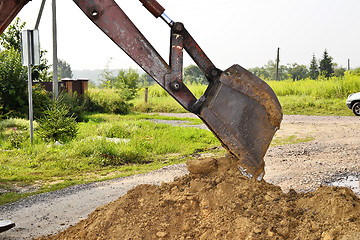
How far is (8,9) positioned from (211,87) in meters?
1.99

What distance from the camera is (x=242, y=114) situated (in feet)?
11.9

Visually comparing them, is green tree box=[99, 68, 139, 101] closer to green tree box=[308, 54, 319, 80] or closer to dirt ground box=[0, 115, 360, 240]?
dirt ground box=[0, 115, 360, 240]

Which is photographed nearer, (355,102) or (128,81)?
(355,102)

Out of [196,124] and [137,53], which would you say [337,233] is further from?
[196,124]

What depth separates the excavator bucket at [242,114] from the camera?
358 cm

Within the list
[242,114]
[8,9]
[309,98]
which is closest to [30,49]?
[8,9]

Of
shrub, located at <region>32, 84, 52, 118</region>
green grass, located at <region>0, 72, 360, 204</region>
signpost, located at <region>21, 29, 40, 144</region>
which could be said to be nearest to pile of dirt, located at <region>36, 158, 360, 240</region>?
green grass, located at <region>0, 72, 360, 204</region>

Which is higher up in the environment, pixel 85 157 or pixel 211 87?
pixel 211 87

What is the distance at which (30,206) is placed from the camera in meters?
5.79

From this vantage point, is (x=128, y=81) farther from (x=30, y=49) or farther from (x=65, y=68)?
(x=65, y=68)

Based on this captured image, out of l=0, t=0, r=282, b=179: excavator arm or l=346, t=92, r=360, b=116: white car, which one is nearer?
l=0, t=0, r=282, b=179: excavator arm

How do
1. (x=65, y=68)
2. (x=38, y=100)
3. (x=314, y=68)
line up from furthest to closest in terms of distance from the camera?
(x=65, y=68) < (x=314, y=68) < (x=38, y=100)

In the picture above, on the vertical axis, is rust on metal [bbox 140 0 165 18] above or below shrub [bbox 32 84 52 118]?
above

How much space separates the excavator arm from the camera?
3.52 m
